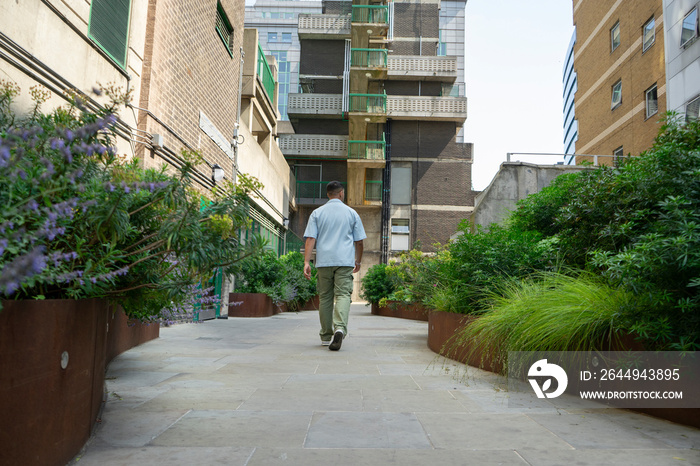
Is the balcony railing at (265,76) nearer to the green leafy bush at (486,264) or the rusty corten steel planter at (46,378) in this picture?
the green leafy bush at (486,264)

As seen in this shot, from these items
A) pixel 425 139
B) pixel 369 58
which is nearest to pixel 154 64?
pixel 369 58

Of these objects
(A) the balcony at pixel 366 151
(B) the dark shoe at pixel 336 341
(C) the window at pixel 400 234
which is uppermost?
(A) the balcony at pixel 366 151

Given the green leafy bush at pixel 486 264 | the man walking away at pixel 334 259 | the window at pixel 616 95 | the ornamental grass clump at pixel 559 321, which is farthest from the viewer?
the window at pixel 616 95

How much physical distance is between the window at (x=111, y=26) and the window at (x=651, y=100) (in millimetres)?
19878

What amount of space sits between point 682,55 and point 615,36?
788 centimetres

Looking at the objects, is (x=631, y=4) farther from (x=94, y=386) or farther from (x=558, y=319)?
(x=94, y=386)

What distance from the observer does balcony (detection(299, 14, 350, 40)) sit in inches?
1209

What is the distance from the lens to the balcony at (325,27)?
3070 cm

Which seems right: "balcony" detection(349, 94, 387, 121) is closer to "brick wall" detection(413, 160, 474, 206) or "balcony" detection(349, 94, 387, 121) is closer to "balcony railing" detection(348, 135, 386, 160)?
"balcony railing" detection(348, 135, 386, 160)

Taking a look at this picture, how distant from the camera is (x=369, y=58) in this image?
2928 cm

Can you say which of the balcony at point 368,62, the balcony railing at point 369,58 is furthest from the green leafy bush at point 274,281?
the balcony railing at point 369,58

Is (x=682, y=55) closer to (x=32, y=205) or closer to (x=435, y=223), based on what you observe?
(x=435, y=223)

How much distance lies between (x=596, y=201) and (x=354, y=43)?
90.0ft

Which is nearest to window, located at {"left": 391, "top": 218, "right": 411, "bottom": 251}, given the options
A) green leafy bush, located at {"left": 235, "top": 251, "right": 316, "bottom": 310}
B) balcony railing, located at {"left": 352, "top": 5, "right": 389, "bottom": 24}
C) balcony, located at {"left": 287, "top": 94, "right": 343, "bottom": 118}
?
balcony, located at {"left": 287, "top": 94, "right": 343, "bottom": 118}
